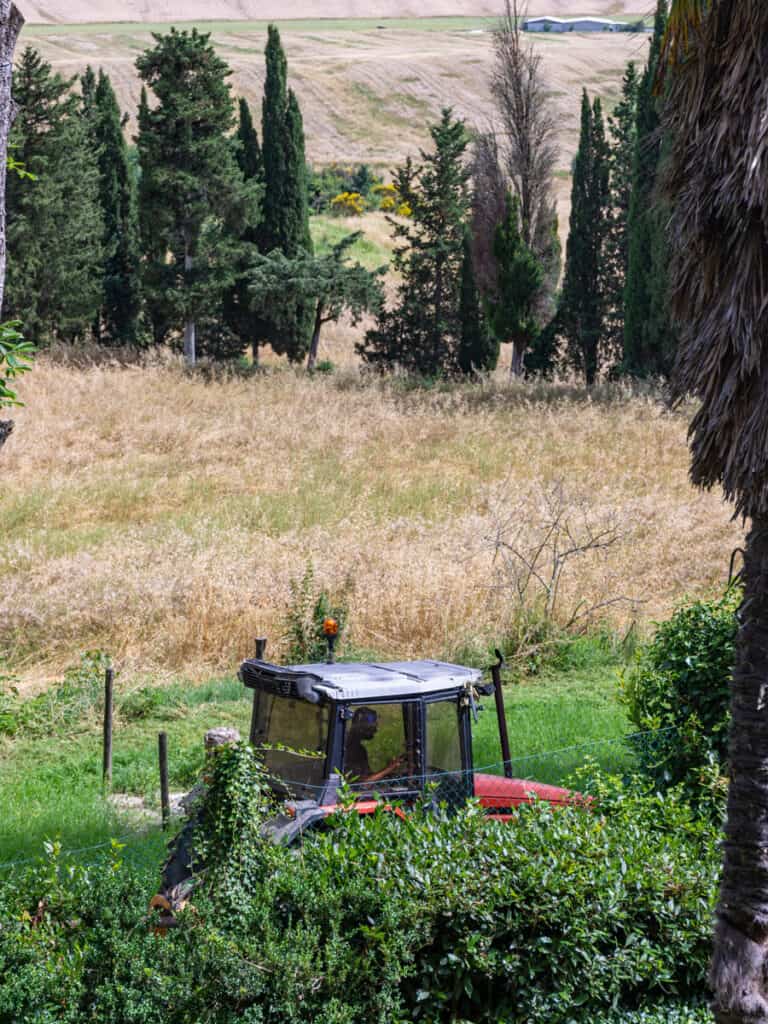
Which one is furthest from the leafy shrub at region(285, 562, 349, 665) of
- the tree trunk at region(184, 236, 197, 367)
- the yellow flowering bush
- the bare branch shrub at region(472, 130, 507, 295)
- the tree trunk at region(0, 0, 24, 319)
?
the yellow flowering bush

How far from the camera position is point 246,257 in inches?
1409

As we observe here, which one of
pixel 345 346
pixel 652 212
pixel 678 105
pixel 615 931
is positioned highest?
pixel 678 105

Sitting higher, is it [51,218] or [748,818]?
[748,818]

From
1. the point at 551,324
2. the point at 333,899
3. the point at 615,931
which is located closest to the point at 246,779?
the point at 333,899

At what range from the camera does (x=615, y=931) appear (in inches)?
250

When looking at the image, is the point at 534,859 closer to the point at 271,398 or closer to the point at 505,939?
the point at 505,939

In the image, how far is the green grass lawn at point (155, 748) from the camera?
9.48m

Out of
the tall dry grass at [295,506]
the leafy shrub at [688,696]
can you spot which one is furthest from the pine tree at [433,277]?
the leafy shrub at [688,696]

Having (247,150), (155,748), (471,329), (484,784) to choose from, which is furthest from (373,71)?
(484,784)

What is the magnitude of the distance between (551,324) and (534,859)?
108 feet

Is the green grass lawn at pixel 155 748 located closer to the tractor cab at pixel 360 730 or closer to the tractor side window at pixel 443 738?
the tractor side window at pixel 443 738

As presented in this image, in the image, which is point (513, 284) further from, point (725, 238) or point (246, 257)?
point (725, 238)

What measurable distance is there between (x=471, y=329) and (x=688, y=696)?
28679 millimetres

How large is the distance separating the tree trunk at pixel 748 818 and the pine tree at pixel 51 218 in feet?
97.4
